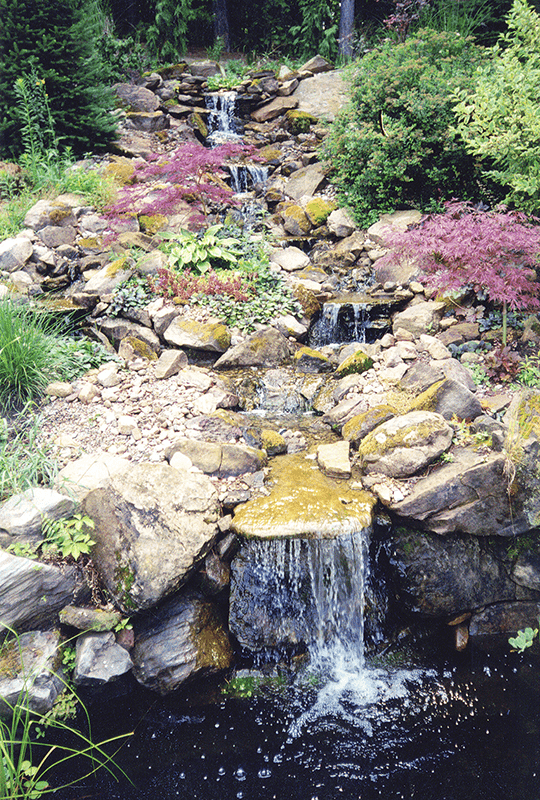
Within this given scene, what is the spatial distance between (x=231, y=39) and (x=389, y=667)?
1809cm

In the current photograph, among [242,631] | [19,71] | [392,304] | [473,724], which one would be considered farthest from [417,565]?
[19,71]

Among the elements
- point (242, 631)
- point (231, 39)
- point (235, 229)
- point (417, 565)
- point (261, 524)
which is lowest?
point (242, 631)

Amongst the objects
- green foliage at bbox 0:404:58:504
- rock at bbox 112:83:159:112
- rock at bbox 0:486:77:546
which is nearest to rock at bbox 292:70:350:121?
rock at bbox 112:83:159:112

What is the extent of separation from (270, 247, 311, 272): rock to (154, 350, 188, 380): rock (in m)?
2.64

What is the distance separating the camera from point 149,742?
127 inches

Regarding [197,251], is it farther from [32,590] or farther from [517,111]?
[32,590]

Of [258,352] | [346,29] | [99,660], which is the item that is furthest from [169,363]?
[346,29]

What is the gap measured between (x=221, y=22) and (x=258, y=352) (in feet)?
46.6

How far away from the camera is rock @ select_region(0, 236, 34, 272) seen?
6410mm

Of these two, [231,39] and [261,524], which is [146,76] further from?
[261,524]

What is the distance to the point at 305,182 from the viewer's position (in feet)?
30.3

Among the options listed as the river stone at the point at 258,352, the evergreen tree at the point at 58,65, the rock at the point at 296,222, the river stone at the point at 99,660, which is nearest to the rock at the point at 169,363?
the river stone at the point at 258,352

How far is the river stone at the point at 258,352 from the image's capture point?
230 inches

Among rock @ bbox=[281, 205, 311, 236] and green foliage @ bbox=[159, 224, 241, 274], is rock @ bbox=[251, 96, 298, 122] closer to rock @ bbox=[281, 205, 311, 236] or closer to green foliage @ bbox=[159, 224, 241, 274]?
rock @ bbox=[281, 205, 311, 236]
